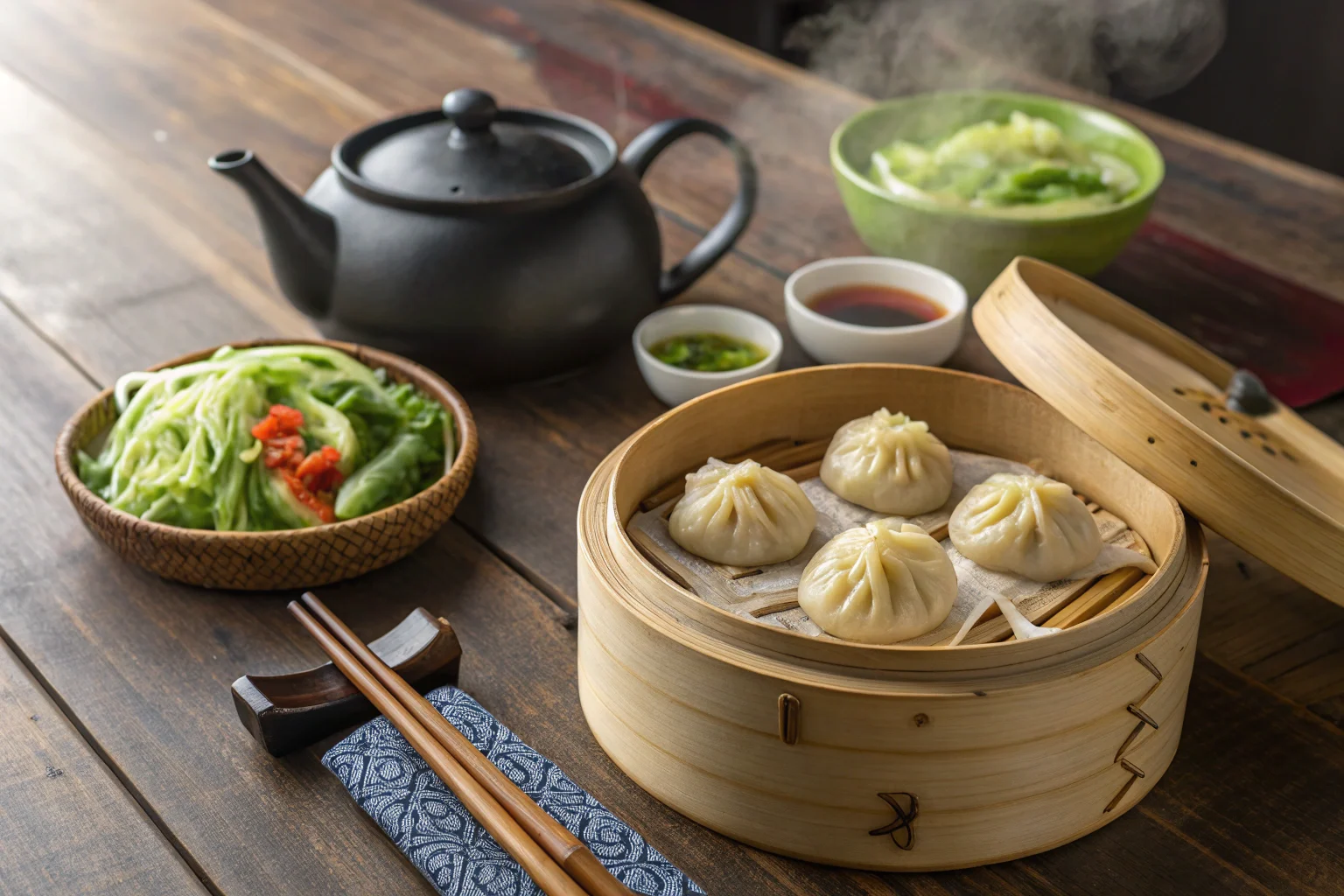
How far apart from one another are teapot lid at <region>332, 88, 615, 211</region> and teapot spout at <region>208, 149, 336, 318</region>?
78 mm

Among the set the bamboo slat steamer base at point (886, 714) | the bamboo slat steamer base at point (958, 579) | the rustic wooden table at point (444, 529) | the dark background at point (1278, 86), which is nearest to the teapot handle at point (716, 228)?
the rustic wooden table at point (444, 529)

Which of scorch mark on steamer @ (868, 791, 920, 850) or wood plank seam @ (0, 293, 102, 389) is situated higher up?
scorch mark on steamer @ (868, 791, 920, 850)

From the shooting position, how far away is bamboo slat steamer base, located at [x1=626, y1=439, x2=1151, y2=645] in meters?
1.23

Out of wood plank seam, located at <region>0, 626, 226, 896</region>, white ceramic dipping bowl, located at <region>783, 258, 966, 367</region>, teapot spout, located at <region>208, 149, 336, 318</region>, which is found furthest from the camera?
white ceramic dipping bowl, located at <region>783, 258, 966, 367</region>

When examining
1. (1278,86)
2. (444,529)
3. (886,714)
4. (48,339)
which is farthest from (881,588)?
(1278,86)

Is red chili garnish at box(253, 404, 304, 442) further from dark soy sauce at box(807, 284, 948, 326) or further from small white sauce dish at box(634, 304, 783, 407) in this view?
dark soy sauce at box(807, 284, 948, 326)

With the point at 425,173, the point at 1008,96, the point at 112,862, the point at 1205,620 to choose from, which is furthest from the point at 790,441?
the point at 1008,96

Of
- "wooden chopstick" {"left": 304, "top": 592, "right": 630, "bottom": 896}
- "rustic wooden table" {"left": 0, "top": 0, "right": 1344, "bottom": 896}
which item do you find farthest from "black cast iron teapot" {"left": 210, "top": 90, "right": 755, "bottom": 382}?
"wooden chopstick" {"left": 304, "top": 592, "right": 630, "bottom": 896}

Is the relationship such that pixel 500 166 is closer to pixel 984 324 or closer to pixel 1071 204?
pixel 984 324

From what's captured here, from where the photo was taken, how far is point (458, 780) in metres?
1.11

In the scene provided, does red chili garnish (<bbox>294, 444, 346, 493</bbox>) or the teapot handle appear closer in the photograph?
red chili garnish (<bbox>294, 444, 346, 493</bbox>)

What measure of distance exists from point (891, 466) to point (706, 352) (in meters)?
0.55

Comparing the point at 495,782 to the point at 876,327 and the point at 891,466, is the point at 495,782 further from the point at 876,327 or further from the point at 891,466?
the point at 876,327

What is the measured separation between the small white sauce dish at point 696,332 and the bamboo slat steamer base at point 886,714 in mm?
480
